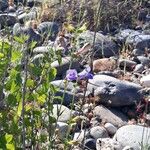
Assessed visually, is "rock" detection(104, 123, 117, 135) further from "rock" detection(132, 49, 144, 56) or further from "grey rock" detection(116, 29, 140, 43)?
"grey rock" detection(116, 29, 140, 43)

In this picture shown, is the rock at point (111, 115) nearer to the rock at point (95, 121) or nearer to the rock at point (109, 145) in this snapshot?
the rock at point (95, 121)

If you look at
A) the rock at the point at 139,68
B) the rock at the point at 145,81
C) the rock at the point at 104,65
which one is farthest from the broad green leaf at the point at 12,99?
the rock at the point at 139,68

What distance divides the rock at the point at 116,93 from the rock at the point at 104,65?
533mm

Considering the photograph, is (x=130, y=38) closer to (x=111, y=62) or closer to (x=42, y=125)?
(x=111, y=62)

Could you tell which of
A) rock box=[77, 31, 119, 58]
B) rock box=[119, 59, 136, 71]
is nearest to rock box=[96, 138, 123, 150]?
rock box=[119, 59, 136, 71]

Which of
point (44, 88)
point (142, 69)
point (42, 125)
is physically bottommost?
point (142, 69)

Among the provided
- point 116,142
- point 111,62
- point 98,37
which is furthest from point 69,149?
point 98,37

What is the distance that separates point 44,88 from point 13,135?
241mm

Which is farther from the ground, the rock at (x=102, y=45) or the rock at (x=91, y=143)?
the rock at (x=102, y=45)

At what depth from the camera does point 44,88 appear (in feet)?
7.34

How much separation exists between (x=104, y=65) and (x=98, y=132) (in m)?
1.23

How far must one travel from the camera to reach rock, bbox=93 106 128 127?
3.62 meters

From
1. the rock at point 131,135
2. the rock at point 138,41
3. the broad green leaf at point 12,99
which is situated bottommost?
the rock at point 131,135

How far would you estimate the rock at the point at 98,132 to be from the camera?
3.35m
